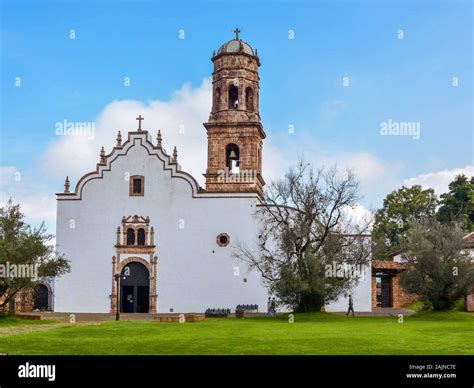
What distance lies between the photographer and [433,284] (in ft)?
114

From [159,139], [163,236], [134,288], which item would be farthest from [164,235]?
[159,139]

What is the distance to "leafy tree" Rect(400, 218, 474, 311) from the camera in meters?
34.5

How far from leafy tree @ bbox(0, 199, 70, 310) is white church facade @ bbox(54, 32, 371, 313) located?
376 inches

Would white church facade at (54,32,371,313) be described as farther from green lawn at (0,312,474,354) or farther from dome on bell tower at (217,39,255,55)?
green lawn at (0,312,474,354)

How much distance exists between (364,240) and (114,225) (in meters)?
15.8

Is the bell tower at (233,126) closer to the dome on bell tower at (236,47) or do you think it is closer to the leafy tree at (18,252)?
the dome on bell tower at (236,47)

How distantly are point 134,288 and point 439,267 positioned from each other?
18.5m

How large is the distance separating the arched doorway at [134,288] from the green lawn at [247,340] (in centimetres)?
1519

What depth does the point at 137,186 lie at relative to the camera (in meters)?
44.0

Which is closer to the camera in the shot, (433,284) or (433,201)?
(433,284)

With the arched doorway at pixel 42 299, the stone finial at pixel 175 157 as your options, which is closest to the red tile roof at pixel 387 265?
the stone finial at pixel 175 157

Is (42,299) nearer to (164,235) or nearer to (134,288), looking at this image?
(134,288)
